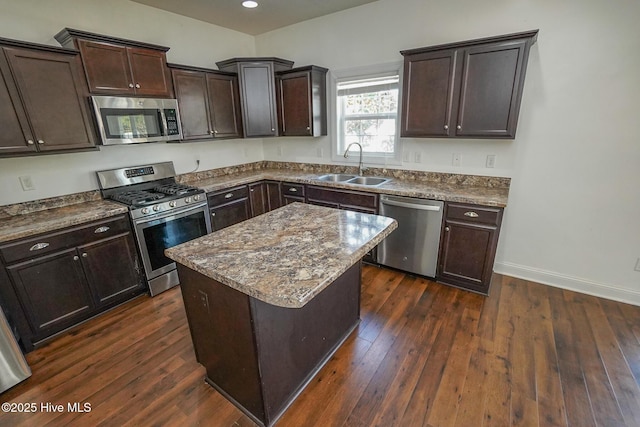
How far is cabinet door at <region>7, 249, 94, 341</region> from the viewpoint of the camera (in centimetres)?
203

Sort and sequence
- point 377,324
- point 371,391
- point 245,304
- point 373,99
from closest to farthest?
point 245,304, point 371,391, point 377,324, point 373,99

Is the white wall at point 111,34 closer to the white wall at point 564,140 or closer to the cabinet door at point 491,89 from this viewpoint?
the white wall at point 564,140

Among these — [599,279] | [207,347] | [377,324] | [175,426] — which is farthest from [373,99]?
[175,426]

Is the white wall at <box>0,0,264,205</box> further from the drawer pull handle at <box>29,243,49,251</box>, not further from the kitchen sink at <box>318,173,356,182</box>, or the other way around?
the kitchen sink at <box>318,173,356,182</box>

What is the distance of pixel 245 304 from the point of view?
1.27 m

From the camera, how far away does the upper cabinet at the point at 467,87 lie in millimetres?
2273

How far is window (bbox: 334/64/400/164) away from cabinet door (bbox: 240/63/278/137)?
0.83m

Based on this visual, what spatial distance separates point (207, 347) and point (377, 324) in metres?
1.28

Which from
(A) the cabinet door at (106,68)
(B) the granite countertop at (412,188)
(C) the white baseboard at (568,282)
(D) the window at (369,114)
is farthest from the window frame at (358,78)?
(A) the cabinet door at (106,68)

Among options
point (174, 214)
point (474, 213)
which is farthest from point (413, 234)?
point (174, 214)

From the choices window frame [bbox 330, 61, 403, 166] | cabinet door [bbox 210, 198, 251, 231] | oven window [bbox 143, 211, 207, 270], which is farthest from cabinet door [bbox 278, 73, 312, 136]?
oven window [bbox 143, 211, 207, 270]

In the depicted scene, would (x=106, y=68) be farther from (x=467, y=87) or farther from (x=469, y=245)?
(x=469, y=245)

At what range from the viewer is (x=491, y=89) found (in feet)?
7.80

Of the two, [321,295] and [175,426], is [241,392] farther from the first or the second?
[321,295]
